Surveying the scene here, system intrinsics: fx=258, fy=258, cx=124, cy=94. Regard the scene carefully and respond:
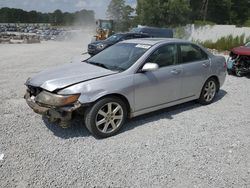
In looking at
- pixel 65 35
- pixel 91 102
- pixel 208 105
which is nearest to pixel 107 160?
pixel 91 102

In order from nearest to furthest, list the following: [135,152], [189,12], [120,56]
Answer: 1. [135,152]
2. [120,56]
3. [189,12]

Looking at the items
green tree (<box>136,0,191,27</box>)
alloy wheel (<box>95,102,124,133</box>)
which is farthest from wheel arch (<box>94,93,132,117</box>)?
green tree (<box>136,0,191,27</box>)

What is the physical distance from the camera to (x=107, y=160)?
3.45 meters

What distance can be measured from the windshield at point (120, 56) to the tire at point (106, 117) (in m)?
0.64

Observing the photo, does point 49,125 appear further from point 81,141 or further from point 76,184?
point 76,184

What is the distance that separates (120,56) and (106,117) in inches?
50.4

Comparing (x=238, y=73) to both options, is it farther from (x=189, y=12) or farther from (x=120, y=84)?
(x=189, y=12)

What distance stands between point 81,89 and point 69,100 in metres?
0.23

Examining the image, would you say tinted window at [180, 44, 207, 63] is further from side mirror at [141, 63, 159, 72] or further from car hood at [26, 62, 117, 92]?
car hood at [26, 62, 117, 92]

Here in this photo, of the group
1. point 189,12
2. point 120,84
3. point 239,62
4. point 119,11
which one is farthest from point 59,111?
point 119,11

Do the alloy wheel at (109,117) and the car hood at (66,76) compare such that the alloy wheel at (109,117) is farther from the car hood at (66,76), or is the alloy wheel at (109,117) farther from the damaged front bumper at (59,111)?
the car hood at (66,76)

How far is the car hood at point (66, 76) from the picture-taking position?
3.85 metres

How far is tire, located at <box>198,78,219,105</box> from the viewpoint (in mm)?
5609

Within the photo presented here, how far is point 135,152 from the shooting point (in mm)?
3650
